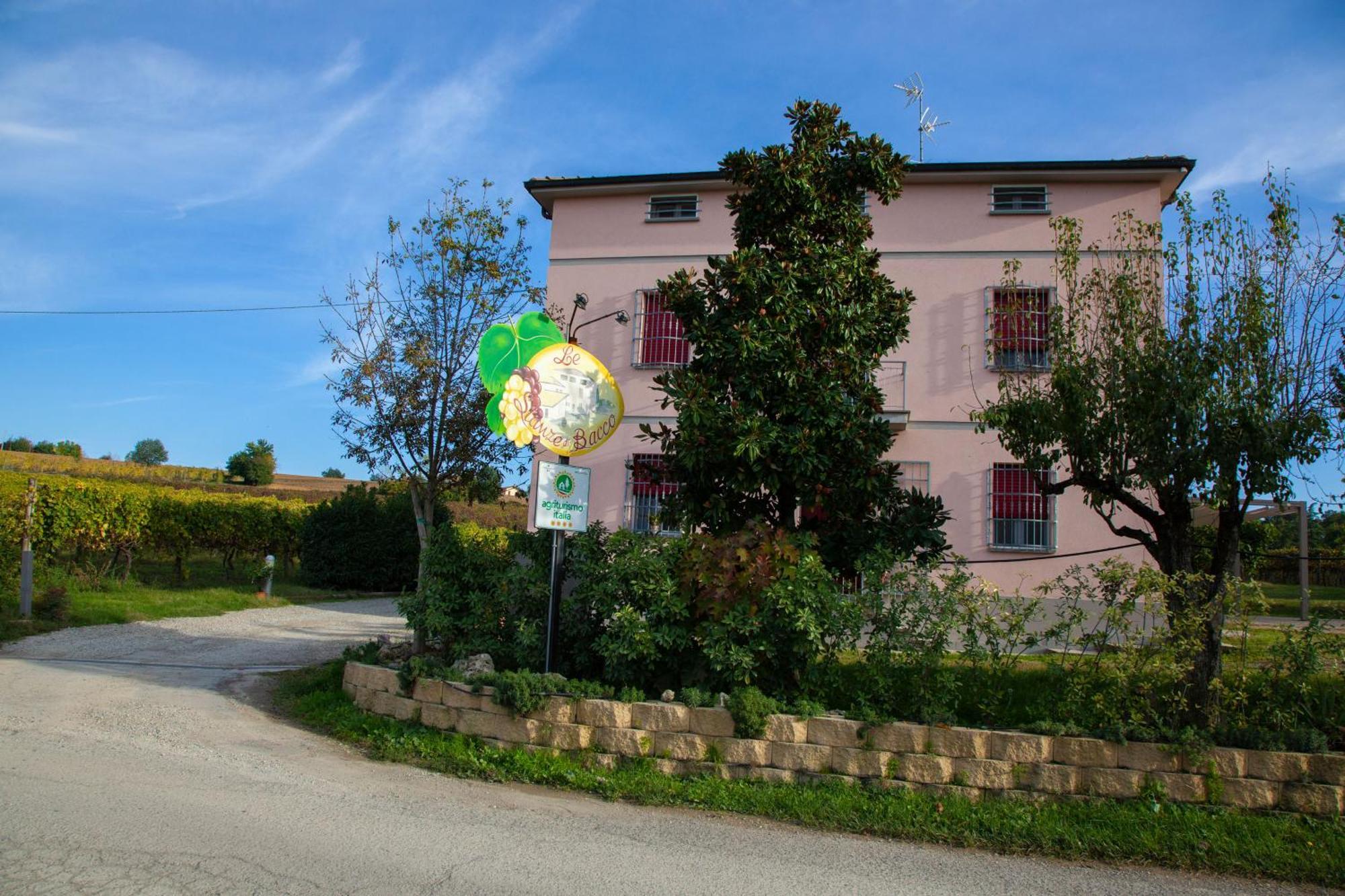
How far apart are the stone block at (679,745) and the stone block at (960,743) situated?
1.47 meters

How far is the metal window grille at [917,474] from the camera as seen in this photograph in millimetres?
12844

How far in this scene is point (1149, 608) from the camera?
5.50m

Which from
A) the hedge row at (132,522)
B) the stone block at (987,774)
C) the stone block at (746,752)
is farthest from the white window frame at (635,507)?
the hedge row at (132,522)

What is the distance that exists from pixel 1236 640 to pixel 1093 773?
1476mm

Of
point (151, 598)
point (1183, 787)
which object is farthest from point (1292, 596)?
point (151, 598)

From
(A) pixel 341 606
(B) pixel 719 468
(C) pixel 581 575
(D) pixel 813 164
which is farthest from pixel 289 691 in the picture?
(A) pixel 341 606

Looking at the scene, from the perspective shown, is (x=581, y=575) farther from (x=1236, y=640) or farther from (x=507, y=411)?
(x=1236, y=640)

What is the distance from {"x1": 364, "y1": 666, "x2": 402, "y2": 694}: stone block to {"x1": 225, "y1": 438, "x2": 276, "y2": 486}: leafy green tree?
37875 mm

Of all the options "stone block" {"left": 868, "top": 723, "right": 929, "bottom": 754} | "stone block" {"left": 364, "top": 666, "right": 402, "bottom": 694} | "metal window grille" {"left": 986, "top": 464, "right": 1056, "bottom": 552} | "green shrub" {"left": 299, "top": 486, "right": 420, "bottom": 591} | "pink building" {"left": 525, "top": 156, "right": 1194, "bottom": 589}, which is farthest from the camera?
"green shrub" {"left": 299, "top": 486, "right": 420, "bottom": 591}

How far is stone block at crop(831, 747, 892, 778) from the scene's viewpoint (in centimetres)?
531

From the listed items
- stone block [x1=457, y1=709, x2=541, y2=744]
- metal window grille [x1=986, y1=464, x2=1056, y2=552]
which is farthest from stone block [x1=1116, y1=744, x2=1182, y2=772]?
metal window grille [x1=986, y1=464, x2=1056, y2=552]

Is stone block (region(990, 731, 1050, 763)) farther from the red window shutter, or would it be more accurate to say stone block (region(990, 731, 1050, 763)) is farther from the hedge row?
the hedge row

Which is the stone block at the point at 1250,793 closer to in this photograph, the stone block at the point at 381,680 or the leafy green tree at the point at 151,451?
the stone block at the point at 381,680

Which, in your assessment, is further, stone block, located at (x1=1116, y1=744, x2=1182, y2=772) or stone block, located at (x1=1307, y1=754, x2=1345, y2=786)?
stone block, located at (x1=1116, y1=744, x2=1182, y2=772)
